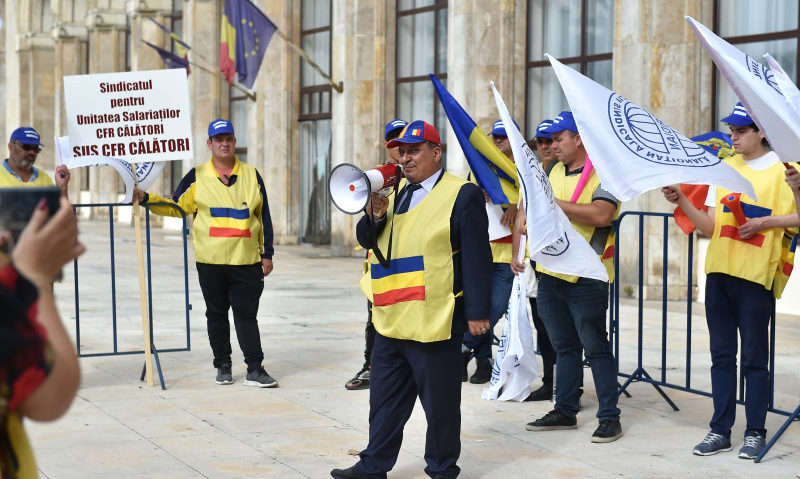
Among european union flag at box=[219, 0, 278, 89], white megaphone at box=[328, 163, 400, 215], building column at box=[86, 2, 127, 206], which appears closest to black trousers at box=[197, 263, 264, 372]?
white megaphone at box=[328, 163, 400, 215]

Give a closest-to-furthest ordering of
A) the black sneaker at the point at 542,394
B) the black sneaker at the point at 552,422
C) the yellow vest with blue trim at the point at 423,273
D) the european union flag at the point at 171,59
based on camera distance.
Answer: the yellow vest with blue trim at the point at 423,273, the black sneaker at the point at 552,422, the black sneaker at the point at 542,394, the european union flag at the point at 171,59

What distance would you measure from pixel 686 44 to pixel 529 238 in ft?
28.9

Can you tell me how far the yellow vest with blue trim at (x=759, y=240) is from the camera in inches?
229

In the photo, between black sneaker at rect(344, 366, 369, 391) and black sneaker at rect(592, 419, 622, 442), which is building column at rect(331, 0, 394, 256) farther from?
black sneaker at rect(592, 419, 622, 442)

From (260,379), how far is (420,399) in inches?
115

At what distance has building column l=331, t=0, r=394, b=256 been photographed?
2030cm

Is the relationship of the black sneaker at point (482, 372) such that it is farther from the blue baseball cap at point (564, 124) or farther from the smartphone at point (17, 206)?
the smartphone at point (17, 206)

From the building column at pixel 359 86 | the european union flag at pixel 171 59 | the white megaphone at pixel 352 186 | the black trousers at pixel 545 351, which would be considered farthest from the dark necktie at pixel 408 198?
the european union flag at pixel 171 59

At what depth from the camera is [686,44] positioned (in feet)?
45.0

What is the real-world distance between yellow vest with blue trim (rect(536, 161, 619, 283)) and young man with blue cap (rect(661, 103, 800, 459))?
594mm

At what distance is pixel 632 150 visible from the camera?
5.48 meters

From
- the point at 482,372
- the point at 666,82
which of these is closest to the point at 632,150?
the point at 482,372

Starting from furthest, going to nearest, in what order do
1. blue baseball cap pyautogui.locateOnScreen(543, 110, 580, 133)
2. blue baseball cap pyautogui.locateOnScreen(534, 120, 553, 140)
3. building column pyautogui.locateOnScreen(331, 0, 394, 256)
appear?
building column pyautogui.locateOnScreen(331, 0, 394, 256) → blue baseball cap pyautogui.locateOnScreen(534, 120, 553, 140) → blue baseball cap pyautogui.locateOnScreen(543, 110, 580, 133)

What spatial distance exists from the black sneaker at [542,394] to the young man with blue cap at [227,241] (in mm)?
1867
